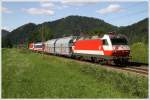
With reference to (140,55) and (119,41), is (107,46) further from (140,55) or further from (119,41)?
(140,55)

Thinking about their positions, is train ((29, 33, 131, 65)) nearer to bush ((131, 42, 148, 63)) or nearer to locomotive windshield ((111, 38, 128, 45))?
locomotive windshield ((111, 38, 128, 45))

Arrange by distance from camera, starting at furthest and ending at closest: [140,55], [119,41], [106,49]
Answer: [140,55] < [106,49] < [119,41]

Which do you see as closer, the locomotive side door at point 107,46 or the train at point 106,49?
the train at point 106,49

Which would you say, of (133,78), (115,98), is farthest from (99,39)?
(115,98)

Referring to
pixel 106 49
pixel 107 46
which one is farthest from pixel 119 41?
pixel 106 49

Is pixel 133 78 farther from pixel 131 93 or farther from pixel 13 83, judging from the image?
pixel 13 83

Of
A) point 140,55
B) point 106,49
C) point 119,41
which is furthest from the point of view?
point 140,55

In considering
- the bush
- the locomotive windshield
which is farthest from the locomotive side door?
the bush

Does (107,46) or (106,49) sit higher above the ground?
(107,46)

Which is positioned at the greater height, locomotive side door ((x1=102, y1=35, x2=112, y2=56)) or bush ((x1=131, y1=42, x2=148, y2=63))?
locomotive side door ((x1=102, y1=35, x2=112, y2=56))

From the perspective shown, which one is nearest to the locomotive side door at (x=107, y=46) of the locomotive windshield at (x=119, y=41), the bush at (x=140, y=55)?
the locomotive windshield at (x=119, y=41)

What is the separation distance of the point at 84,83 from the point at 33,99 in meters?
5.25

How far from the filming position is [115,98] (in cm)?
1460

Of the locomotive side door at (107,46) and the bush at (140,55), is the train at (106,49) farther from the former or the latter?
the bush at (140,55)
